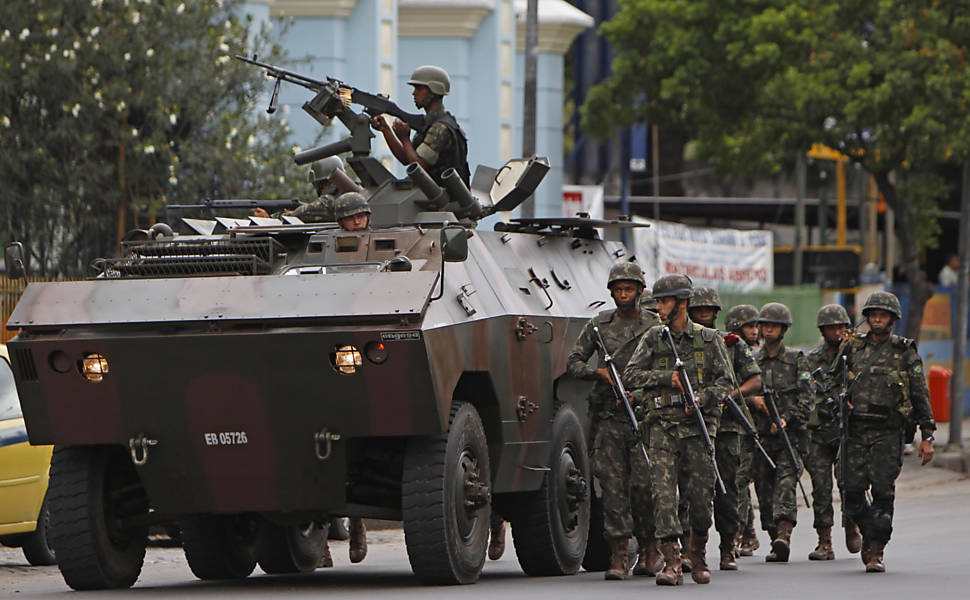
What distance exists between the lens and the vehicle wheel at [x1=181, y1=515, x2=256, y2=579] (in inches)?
491

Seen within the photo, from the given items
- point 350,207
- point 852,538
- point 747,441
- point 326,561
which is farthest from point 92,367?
point 852,538

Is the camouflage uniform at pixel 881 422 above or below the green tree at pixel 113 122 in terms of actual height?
below

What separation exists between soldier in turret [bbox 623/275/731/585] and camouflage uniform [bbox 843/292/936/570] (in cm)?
159

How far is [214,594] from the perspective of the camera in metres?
11.0

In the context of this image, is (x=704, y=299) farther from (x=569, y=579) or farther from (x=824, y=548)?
(x=569, y=579)

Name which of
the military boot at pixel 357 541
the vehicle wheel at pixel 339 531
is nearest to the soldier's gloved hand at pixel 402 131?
the military boot at pixel 357 541

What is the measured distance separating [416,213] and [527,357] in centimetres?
131

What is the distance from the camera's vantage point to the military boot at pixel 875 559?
12.7 meters

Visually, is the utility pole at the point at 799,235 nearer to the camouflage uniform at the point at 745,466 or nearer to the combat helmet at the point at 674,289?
the camouflage uniform at the point at 745,466

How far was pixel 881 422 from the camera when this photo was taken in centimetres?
1302

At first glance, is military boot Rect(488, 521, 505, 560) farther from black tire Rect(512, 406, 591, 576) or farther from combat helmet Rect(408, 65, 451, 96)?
combat helmet Rect(408, 65, 451, 96)

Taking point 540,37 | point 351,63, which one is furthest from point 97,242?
point 540,37

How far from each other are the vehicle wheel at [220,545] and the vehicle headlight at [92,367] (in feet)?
5.71

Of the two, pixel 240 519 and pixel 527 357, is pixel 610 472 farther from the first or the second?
pixel 240 519
